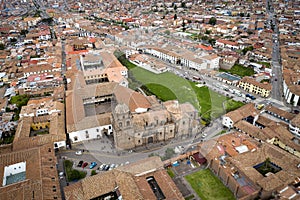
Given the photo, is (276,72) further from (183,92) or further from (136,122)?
(136,122)

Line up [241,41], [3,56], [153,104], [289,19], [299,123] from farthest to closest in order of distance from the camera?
[289,19]
[241,41]
[3,56]
[153,104]
[299,123]

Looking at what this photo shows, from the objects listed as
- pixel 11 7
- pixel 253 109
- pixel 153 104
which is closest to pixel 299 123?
pixel 253 109

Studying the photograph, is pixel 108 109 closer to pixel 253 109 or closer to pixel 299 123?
pixel 253 109

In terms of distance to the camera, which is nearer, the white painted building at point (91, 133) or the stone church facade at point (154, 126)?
the stone church facade at point (154, 126)

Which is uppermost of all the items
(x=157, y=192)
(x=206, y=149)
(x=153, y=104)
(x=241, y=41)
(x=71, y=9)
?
(x=71, y=9)

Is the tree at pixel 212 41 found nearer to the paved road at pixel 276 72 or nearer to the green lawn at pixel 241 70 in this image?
the paved road at pixel 276 72

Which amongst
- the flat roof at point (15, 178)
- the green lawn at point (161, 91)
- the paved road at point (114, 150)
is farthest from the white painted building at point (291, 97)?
A: the flat roof at point (15, 178)

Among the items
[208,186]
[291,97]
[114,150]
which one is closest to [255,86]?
[291,97]
